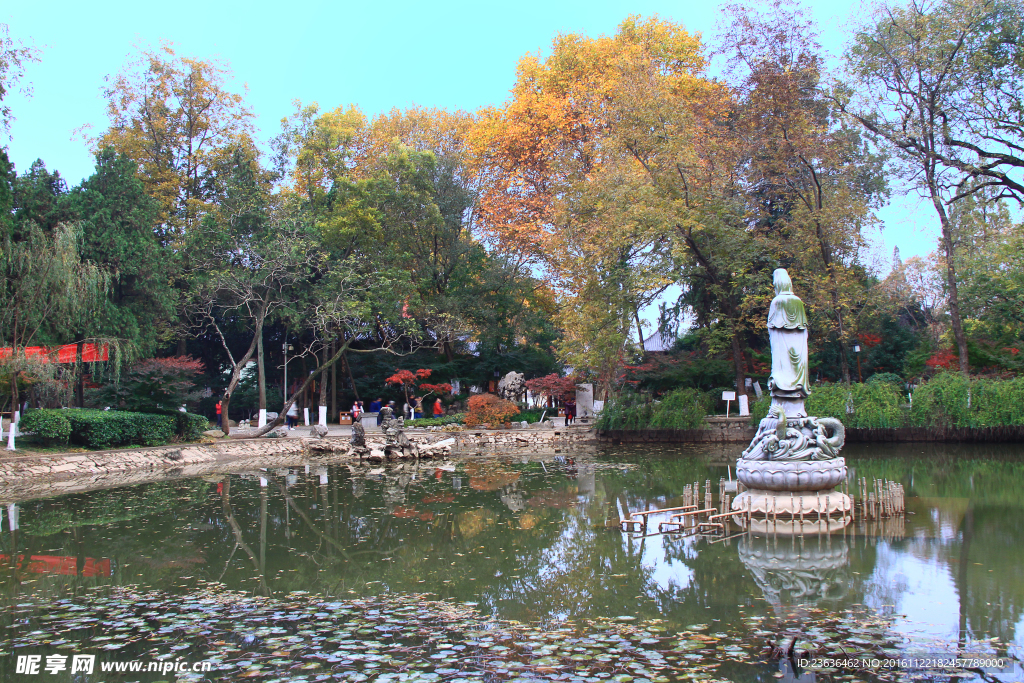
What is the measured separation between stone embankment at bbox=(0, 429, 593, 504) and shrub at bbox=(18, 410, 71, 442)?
859 mm

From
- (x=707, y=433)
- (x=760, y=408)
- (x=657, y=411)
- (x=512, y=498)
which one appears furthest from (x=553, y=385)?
(x=512, y=498)

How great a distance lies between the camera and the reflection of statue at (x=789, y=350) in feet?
39.2

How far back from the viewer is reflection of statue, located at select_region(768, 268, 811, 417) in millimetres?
11938

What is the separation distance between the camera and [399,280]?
2822 cm

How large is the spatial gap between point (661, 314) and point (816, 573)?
27198mm

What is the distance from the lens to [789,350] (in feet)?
39.8

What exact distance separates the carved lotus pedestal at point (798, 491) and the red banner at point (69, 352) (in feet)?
58.0

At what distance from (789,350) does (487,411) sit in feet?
56.2

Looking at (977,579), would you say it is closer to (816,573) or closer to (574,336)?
Answer: (816,573)

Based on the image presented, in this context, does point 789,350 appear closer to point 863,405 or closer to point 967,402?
point 863,405

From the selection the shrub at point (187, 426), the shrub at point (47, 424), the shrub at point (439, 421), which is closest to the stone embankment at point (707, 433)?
the shrub at point (439, 421)

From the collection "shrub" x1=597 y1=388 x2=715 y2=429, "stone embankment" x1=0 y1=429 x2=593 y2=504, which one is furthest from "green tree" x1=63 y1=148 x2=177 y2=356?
"shrub" x1=597 y1=388 x2=715 y2=429

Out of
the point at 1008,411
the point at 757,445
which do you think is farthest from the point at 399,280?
the point at 1008,411

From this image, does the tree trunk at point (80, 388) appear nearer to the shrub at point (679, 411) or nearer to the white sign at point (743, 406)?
the shrub at point (679, 411)
